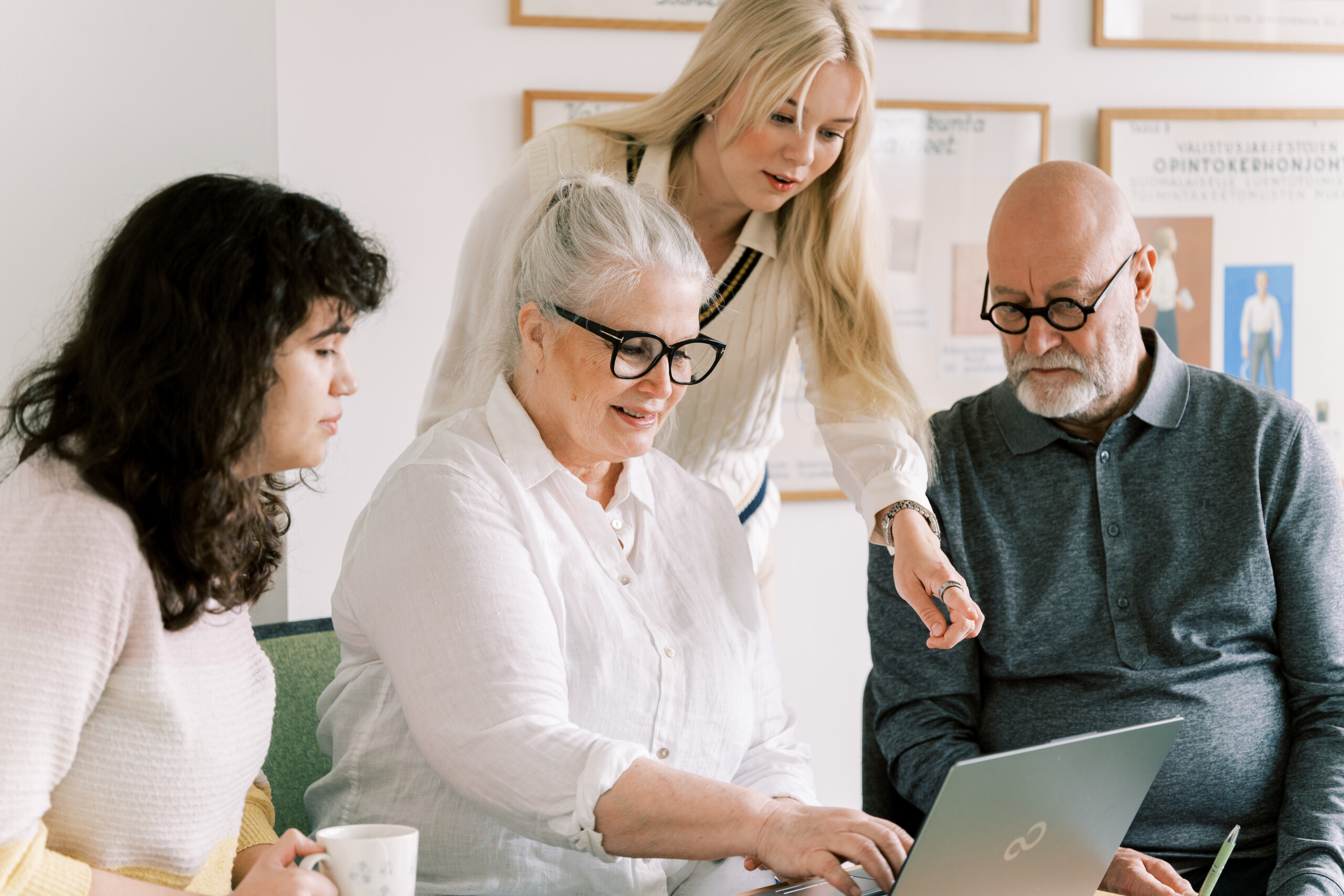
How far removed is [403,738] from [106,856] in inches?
15.7

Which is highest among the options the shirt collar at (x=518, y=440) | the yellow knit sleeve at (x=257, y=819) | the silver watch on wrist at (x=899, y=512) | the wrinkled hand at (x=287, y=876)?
the shirt collar at (x=518, y=440)

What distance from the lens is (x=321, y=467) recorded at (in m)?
2.42

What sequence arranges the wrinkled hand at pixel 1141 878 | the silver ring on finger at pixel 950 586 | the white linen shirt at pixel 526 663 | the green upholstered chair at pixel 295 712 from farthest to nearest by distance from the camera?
the green upholstered chair at pixel 295 712, the silver ring on finger at pixel 950 586, the wrinkled hand at pixel 1141 878, the white linen shirt at pixel 526 663

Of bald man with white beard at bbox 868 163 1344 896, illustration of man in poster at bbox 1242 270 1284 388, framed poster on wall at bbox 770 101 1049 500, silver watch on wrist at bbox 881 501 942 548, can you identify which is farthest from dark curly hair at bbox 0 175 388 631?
illustration of man in poster at bbox 1242 270 1284 388

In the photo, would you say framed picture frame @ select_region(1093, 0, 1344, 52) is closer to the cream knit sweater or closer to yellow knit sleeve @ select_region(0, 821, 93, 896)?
the cream knit sweater

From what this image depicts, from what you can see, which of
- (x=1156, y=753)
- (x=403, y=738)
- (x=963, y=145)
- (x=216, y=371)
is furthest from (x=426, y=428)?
(x=963, y=145)

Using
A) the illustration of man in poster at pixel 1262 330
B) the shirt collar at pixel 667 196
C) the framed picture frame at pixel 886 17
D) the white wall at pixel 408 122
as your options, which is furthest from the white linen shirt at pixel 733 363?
the illustration of man in poster at pixel 1262 330

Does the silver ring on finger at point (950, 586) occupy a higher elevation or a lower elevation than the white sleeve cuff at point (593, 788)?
higher

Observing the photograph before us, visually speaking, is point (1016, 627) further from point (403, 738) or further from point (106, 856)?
point (106, 856)

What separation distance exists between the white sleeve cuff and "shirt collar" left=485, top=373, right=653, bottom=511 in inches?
14.6

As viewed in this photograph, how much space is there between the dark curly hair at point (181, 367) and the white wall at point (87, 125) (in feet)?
2.93

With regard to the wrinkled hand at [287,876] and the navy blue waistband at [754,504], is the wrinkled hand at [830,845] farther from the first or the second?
the navy blue waistband at [754,504]

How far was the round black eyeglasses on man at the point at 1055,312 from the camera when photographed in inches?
69.7

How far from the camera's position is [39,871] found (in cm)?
84
